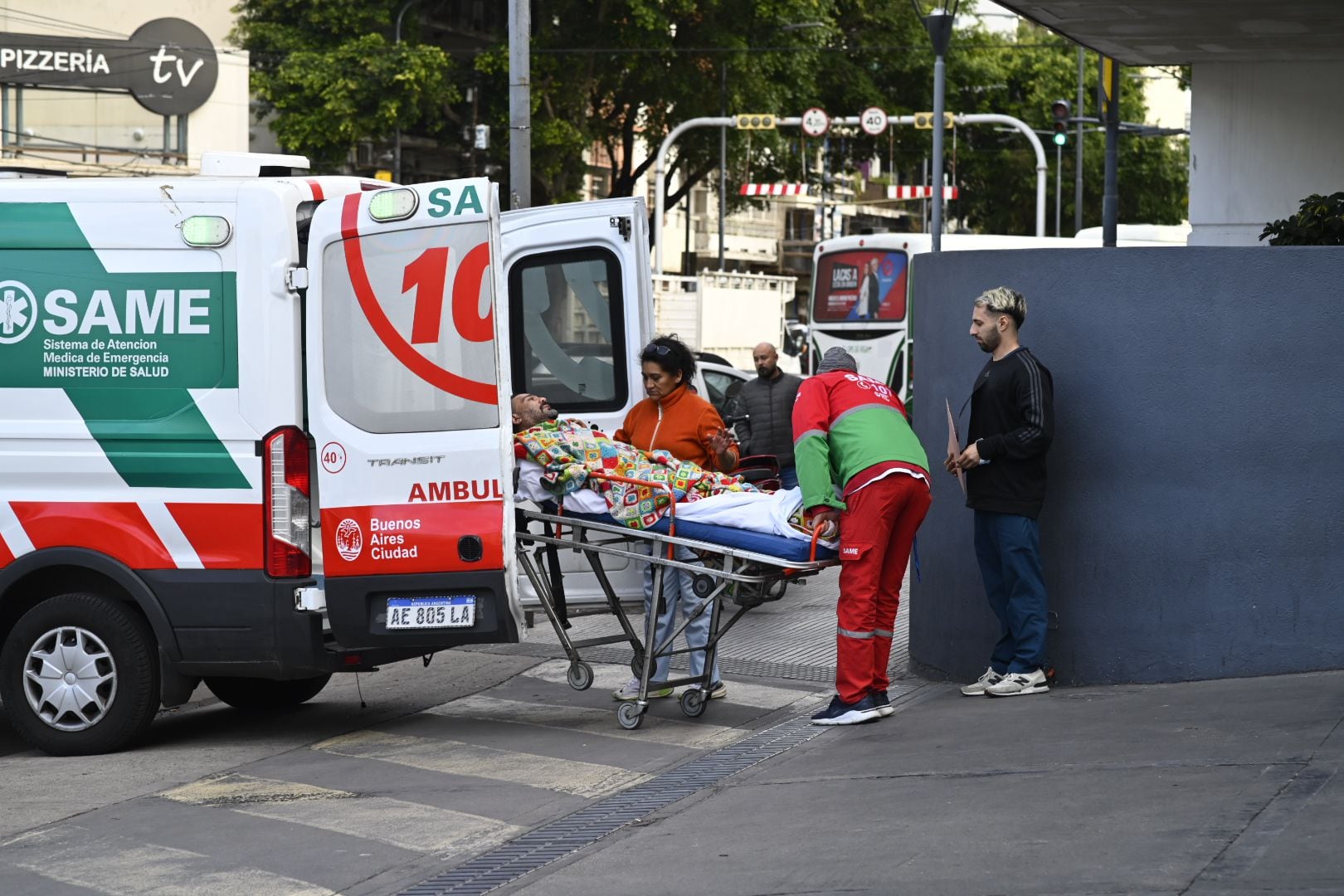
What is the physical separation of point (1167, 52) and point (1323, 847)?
9998 millimetres

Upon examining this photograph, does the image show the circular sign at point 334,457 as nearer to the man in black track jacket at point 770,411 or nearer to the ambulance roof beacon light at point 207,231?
the ambulance roof beacon light at point 207,231

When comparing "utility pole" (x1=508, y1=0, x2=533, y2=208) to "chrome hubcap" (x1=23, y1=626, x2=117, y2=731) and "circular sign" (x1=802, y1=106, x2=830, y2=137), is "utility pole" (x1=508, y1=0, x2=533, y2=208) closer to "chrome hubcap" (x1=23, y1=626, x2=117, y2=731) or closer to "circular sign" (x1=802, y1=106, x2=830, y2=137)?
"chrome hubcap" (x1=23, y1=626, x2=117, y2=731)

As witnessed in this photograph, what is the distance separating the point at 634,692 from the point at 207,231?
9.69 feet

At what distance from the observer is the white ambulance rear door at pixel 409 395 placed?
7.43m

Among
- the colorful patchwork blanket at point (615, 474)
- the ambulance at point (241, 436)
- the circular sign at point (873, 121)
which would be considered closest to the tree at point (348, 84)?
the circular sign at point (873, 121)

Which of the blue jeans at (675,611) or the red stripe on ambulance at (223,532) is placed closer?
the red stripe on ambulance at (223,532)

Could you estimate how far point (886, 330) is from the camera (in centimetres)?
2775

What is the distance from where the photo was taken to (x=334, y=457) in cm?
752

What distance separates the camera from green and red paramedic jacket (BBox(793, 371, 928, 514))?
7648mm

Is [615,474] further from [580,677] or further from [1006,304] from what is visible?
[1006,304]

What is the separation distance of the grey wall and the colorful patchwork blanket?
1.60 metres

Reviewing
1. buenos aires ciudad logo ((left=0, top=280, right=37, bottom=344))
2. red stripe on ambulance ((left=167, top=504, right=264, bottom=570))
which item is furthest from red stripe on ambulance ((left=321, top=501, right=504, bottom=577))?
buenos aires ciudad logo ((left=0, top=280, right=37, bottom=344))

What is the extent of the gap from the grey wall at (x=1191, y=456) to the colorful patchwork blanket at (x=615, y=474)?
1.60m

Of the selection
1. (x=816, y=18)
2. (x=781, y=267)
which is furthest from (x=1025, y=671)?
(x=781, y=267)
